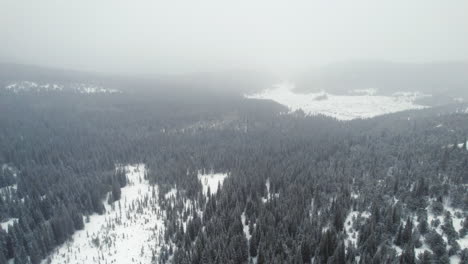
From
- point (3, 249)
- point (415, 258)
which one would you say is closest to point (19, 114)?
point (3, 249)

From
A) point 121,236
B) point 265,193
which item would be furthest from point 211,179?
point 121,236

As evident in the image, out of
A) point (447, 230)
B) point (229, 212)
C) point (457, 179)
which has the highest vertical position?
point (457, 179)

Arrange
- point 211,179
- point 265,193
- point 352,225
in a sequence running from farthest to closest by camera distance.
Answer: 1. point 211,179
2. point 265,193
3. point 352,225

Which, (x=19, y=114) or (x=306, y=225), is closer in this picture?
(x=306, y=225)

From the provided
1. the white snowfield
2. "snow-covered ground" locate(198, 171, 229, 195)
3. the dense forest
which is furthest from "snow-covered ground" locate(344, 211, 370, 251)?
"snow-covered ground" locate(198, 171, 229, 195)

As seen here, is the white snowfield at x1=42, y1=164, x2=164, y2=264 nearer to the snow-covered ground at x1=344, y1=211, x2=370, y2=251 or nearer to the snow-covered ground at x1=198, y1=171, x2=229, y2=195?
the snow-covered ground at x1=198, y1=171, x2=229, y2=195

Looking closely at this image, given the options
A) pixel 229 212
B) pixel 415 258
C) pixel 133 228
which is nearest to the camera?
pixel 415 258

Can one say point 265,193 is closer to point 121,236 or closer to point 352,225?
point 352,225

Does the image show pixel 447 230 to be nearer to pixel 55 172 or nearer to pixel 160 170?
pixel 160 170
